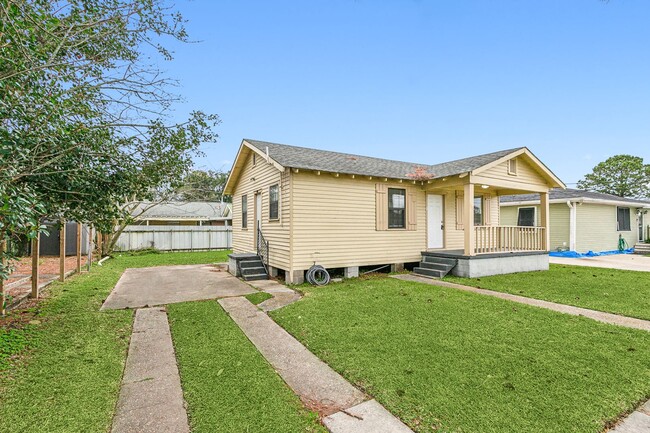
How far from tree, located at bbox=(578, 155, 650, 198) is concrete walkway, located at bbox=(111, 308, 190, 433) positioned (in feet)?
163

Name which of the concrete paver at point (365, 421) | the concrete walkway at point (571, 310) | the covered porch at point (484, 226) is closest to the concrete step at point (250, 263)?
the concrete walkway at point (571, 310)

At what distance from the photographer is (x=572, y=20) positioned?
28.9ft

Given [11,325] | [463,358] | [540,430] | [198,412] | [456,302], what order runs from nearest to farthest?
1. [540,430]
2. [198,412]
3. [463,358]
4. [11,325]
5. [456,302]

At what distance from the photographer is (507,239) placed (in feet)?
35.7

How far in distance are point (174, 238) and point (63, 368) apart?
17.3 meters

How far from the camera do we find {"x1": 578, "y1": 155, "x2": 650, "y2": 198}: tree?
35375 mm

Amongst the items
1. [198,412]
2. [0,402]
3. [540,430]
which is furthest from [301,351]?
[0,402]

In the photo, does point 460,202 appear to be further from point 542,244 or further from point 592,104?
point 592,104

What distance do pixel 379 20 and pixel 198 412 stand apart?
12.0 m

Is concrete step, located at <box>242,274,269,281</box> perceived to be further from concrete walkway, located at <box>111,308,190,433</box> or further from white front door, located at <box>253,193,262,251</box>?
concrete walkway, located at <box>111,308,190,433</box>

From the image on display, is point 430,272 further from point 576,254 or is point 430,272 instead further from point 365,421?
point 576,254

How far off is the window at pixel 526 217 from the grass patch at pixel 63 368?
61.5 ft

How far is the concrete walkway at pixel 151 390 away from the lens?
2393mm

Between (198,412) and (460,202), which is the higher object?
(460,202)
